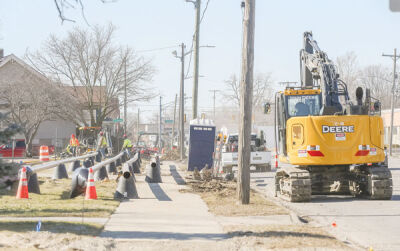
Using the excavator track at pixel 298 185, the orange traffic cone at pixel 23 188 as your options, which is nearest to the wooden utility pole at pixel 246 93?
the excavator track at pixel 298 185

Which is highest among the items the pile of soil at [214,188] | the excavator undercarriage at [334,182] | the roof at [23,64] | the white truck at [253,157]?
the roof at [23,64]

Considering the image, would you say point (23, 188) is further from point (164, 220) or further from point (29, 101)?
point (29, 101)

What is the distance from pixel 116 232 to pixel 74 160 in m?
14.2

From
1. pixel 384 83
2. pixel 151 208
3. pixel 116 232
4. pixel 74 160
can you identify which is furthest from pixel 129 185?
pixel 384 83

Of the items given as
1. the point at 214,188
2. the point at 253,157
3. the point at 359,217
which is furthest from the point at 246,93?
the point at 253,157

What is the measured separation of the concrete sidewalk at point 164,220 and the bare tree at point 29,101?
92.2 ft

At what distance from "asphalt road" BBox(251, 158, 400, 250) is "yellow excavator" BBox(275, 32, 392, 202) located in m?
0.43

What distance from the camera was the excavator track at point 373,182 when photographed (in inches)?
576

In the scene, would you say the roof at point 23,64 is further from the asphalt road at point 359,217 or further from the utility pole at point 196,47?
the asphalt road at point 359,217

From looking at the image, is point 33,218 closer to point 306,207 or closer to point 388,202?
point 306,207

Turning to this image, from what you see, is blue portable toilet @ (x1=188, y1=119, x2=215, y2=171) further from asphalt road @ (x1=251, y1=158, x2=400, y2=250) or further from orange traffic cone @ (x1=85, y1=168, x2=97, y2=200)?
orange traffic cone @ (x1=85, y1=168, x2=97, y2=200)

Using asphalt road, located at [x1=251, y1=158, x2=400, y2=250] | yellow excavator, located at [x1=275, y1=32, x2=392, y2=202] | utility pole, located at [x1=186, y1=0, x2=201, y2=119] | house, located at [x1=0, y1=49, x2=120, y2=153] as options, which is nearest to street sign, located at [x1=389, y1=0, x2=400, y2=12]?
asphalt road, located at [x1=251, y1=158, x2=400, y2=250]

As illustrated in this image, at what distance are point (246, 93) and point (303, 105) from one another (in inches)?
137

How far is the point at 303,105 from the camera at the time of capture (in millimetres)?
16453
